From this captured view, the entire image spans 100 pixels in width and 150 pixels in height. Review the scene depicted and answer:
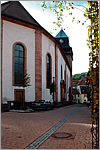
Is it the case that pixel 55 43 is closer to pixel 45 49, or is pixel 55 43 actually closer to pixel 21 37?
pixel 45 49

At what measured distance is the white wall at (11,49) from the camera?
2492 cm

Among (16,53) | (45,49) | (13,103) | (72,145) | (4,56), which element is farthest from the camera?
(45,49)

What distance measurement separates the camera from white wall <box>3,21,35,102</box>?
24922mm

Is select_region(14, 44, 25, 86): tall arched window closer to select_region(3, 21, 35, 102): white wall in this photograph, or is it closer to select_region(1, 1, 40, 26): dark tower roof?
select_region(3, 21, 35, 102): white wall

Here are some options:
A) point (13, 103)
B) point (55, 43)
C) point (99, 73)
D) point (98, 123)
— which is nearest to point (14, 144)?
point (98, 123)

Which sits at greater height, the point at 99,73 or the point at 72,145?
the point at 99,73

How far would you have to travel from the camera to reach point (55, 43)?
38219 millimetres

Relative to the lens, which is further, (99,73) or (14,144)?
(14,144)

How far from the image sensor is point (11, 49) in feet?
85.6

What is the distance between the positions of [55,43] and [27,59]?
11363mm

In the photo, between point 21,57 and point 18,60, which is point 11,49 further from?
point 21,57

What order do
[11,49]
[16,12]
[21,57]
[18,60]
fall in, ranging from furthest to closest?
[16,12] → [21,57] → [18,60] → [11,49]

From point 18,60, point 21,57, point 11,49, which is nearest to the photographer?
point 11,49

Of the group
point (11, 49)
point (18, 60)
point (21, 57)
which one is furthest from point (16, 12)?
point (18, 60)
